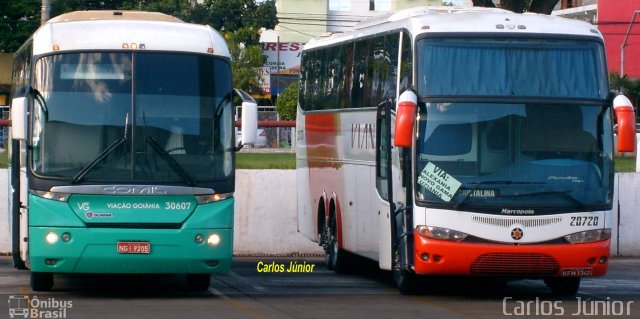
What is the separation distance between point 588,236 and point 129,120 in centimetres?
547

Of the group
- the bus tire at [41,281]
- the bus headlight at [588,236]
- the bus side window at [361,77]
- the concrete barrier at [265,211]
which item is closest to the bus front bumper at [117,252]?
the bus tire at [41,281]

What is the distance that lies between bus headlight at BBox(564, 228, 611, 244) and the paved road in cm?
77

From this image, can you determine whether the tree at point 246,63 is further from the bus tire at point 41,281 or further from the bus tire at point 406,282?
the bus tire at point 41,281

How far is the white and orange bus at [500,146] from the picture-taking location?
1384cm

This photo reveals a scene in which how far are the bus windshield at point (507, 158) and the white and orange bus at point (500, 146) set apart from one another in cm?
1

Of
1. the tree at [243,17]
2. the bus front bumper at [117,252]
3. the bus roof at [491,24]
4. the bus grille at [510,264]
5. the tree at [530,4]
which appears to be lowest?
the bus grille at [510,264]

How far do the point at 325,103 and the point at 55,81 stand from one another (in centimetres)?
588

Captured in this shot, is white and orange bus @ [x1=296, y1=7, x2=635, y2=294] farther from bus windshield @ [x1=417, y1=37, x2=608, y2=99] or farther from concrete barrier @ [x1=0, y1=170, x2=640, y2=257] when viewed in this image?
concrete barrier @ [x1=0, y1=170, x2=640, y2=257]

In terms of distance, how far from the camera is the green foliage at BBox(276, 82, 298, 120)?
5106cm

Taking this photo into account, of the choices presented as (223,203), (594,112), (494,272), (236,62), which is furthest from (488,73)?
(236,62)

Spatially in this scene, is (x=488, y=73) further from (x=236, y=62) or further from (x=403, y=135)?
(x=236, y=62)

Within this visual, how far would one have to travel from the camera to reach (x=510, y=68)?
14258 millimetres

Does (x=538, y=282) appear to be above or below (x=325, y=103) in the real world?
below

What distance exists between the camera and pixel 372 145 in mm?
15984
